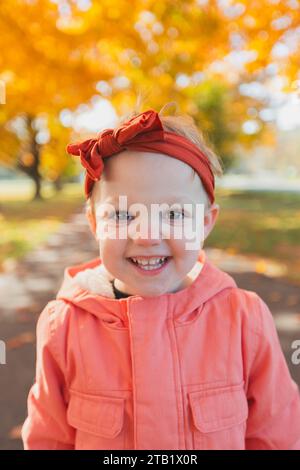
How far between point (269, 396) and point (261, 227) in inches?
222

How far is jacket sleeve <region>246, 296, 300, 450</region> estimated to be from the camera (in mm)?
1241

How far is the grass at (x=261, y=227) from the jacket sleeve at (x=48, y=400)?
3103 mm

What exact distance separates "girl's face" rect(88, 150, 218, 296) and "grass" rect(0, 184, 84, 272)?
393 cm

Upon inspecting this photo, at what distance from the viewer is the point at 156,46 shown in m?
3.74

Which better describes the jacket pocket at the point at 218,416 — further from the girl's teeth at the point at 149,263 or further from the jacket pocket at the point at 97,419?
the girl's teeth at the point at 149,263

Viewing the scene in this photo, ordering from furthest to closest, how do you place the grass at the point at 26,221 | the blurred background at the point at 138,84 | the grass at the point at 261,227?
the grass at the point at 26,221 < the grass at the point at 261,227 < the blurred background at the point at 138,84

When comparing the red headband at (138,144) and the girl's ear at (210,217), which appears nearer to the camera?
the red headband at (138,144)

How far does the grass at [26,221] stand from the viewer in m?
5.69

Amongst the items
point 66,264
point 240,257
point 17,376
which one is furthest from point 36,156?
point 17,376

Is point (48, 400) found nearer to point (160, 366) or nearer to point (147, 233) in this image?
point (160, 366)

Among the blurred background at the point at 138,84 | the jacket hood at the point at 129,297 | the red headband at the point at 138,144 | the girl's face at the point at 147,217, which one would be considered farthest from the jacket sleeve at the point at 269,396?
the blurred background at the point at 138,84

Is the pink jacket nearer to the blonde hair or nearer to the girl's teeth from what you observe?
the girl's teeth

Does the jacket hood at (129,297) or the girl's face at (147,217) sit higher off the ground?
the girl's face at (147,217)
